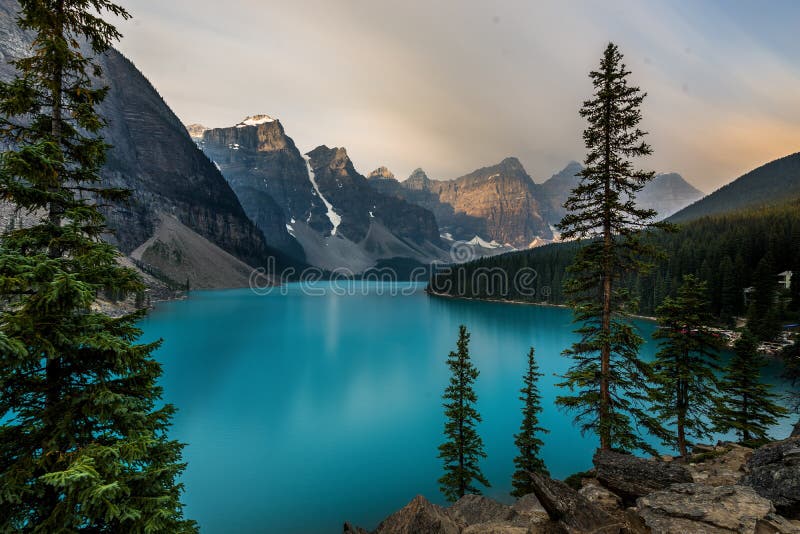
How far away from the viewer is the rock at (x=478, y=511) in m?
11.7

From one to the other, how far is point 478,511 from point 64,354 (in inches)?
521

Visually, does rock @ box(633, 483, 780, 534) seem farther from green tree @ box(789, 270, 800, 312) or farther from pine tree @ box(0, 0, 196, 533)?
green tree @ box(789, 270, 800, 312)

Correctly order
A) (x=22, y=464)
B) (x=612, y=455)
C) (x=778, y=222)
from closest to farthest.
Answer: (x=22, y=464), (x=612, y=455), (x=778, y=222)

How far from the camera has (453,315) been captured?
106938mm

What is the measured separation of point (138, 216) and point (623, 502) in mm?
223997

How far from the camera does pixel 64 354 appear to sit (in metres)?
6.25

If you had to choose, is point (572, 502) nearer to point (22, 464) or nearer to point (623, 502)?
point (623, 502)

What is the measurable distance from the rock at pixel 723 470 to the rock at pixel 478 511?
6.23 m

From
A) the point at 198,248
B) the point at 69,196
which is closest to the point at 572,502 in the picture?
the point at 69,196

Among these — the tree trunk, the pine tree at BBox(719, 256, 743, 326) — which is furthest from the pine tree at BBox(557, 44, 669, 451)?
the pine tree at BBox(719, 256, 743, 326)

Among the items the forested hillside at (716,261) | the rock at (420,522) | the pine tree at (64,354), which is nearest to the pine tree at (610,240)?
the rock at (420,522)

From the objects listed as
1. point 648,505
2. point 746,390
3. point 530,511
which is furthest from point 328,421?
point 746,390

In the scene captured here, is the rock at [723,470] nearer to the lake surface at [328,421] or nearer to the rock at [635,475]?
the rock at [635,475]

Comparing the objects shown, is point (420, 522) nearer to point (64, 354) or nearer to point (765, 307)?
point (64, 354)
